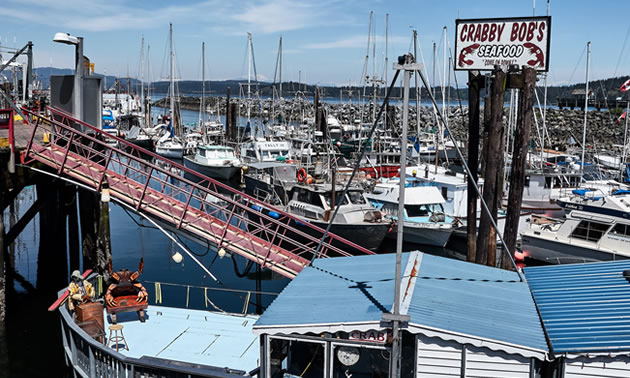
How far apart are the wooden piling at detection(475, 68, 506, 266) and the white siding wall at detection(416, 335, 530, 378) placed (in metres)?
7.25

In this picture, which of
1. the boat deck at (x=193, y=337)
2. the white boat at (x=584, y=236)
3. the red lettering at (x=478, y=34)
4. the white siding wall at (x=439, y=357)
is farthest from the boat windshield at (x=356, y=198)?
the white siding wall at (x=439, y=357)

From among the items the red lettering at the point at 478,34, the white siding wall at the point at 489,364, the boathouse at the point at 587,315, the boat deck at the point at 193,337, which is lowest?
the boat deck at the point at 193,337

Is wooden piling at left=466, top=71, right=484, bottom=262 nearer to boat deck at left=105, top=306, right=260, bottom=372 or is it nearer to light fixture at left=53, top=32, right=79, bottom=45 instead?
boat deck at left=105, top=306, right=260, bottom=372

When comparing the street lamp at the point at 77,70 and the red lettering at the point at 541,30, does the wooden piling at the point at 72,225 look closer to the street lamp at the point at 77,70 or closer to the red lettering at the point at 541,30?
the street lamp at the point at 77,70

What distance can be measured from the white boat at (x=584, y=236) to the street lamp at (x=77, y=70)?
19.5m

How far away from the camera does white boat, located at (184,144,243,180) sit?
179 ft

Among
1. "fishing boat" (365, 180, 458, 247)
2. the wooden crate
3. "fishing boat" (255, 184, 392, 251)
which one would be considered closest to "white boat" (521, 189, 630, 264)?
"fishing boat" (365, 180, 458, 247)

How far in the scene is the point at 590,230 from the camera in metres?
25.0

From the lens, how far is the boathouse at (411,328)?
332 inches

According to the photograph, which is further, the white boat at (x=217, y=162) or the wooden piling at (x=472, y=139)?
the white boat at (x=217, y=162)

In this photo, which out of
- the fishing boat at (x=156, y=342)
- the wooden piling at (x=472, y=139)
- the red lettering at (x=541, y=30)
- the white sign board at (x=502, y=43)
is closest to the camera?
the fishing boat at (x=156, y=342)

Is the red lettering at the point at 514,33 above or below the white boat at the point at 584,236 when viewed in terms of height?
above

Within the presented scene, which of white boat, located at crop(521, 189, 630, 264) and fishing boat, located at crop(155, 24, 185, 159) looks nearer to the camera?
white boat, located at crop(521, 189, 630, 264)

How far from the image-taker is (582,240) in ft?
82.3
